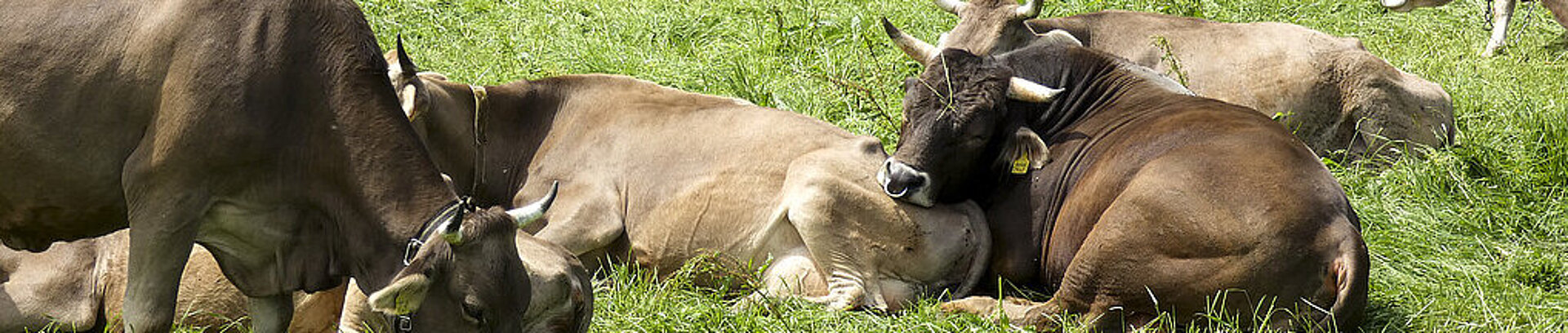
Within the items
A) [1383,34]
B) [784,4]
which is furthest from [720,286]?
[1383,34]

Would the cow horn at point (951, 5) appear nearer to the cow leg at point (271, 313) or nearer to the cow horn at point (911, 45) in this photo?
the cow horn at point (911, 45)

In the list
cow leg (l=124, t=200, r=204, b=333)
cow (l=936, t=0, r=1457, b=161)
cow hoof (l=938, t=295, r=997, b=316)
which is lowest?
cow (l=936, t=0, r=1457, b=161)

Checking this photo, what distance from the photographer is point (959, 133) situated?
8.68 meters

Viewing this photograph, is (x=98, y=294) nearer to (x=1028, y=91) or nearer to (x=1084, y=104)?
(x=1028, y=91)

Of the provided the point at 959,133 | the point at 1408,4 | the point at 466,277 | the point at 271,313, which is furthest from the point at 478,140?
the point at 1408,4

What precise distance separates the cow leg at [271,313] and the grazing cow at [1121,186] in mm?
2953

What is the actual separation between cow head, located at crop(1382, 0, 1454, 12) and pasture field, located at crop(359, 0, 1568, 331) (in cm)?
24

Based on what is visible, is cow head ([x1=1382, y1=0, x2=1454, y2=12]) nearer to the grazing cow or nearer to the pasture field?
the pasture field

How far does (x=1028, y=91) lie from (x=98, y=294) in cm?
418

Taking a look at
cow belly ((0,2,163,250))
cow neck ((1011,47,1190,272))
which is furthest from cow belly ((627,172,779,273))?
cow belly ((0,2,163,250))

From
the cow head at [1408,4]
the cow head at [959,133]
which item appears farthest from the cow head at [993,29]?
the cow head at [1408,4]

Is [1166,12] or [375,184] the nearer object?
[375,184]

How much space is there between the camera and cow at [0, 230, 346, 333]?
766cm

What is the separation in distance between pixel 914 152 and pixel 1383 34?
6.26 metres
